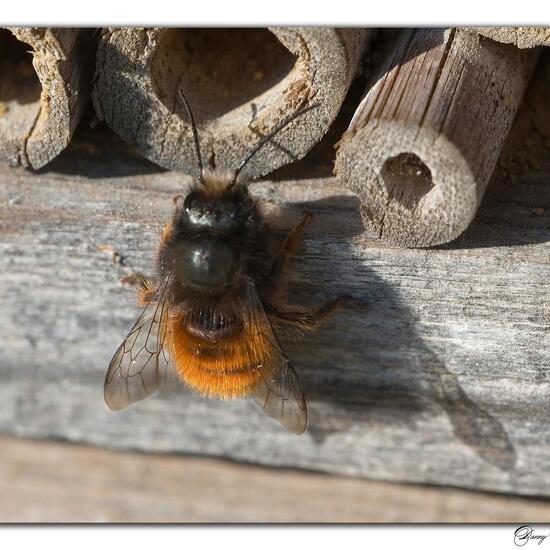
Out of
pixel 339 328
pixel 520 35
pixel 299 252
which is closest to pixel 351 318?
pixel 339 328

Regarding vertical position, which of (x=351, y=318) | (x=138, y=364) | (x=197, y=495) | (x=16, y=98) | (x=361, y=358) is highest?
(x=16, y=98)

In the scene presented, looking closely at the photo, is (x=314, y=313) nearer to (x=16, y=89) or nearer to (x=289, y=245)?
(x=289, y=245)

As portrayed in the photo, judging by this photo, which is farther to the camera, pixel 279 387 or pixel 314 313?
pixel 279 387

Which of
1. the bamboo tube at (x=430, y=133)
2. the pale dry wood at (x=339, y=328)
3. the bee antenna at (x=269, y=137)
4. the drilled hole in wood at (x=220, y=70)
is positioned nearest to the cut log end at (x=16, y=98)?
the pale dry wood at (x=339, y=328)

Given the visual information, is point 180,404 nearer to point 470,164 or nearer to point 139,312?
point 139,312

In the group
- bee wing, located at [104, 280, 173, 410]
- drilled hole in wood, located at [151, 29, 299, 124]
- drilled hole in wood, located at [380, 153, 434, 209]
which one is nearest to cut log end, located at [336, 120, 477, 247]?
drilled hole in wood, located at [380, 153, 434, 209]

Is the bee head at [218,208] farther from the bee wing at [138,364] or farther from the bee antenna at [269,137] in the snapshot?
the bee wing at [138,364]

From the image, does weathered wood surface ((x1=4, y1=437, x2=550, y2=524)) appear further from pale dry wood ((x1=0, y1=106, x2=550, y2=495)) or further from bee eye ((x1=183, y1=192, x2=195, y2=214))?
bee eye ((x1=183, y1=192, x2=195, y2=214))

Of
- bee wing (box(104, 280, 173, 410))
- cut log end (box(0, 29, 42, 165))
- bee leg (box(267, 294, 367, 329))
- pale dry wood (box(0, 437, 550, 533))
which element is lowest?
pale dry wood (box(0, 437, 550, 533))
